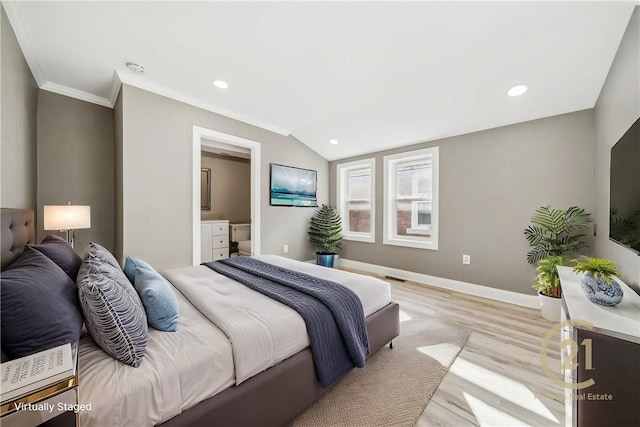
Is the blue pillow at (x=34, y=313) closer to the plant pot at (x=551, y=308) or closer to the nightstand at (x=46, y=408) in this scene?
the nightstand at (x=46, y=408)

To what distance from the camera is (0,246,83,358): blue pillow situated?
77cm

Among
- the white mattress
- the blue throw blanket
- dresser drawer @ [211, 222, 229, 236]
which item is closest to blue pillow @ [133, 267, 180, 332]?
the white mattress

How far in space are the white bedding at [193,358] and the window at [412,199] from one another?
3044 millimetres

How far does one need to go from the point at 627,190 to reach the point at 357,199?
365cm

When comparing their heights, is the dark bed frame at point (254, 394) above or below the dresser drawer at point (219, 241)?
below

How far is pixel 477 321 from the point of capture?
8.40 feet

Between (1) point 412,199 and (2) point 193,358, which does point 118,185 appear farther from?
(1) point 412,199

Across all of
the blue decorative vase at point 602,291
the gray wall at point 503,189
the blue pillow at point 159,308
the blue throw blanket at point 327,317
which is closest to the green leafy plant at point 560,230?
the gray wall at point 503,189

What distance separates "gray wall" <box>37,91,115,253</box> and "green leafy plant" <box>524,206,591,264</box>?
5086 millimetres

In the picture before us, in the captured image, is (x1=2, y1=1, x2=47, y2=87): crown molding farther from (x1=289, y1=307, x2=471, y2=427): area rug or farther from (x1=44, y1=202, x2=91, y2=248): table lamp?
(x1=289, y1=307, x2=471, y2=427): area rug

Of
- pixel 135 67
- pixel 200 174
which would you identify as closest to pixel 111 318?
pixel 135 67

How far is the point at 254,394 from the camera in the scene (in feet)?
3.73

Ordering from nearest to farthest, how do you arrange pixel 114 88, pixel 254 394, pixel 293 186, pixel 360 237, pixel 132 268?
pixel 254 394
pixel 132 268
pixel 114 88
pixel 293 186
pixel 360 237

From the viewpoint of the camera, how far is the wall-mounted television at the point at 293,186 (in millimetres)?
4102
